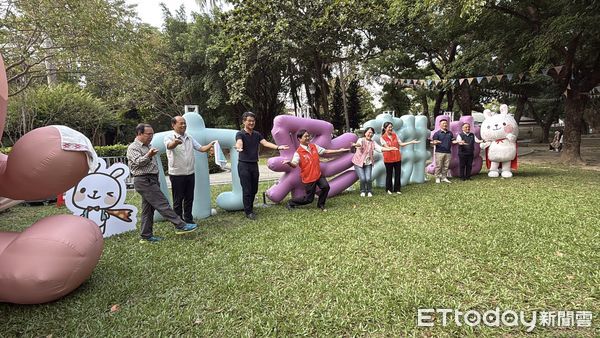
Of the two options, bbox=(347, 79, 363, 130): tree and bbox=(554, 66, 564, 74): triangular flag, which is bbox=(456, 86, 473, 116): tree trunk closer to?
bbox=(347, 79, 363, 130): tree

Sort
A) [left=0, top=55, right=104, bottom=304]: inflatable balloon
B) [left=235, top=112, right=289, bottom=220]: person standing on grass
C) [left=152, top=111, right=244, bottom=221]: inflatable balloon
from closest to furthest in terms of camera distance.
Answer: [left=0, top=55, right=104, bottom=304]: inflatable balloon < [left=235, top=112, right=289, bottom=220]: person standing on grass < [left=152, top=111, right=244, bottom=221]: inflatable balloon

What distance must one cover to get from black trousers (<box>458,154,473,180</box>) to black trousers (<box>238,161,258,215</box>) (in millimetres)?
5591

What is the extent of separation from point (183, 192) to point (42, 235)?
2254 mm

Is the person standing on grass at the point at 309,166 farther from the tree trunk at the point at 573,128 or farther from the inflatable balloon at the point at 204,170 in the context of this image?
the tree trunk at the point at 573,128

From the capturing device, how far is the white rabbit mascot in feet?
26.9

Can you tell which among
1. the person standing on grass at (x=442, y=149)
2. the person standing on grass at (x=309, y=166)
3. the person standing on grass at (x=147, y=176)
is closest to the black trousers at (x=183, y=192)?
the person standing on grass at (x=147, y=176)

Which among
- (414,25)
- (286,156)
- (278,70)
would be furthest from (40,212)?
(278,70)

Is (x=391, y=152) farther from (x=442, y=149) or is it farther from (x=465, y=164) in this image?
(x=465, y=164)

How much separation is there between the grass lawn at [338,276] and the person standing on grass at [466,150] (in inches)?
126

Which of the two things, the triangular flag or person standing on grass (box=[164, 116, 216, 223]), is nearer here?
person standing on grass (box=[164, 116, 216, 223])

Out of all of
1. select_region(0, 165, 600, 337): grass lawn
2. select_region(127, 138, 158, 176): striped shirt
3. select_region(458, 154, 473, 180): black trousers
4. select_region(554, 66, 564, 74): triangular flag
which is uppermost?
select_region(554, 66, 564, 74): triangular flag

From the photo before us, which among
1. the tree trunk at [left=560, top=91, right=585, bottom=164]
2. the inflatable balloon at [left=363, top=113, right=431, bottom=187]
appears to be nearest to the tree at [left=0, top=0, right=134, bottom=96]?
the inflatable balloon at [left=363, top=113, right=431, bottom=187]

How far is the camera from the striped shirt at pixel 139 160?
4.32 meters

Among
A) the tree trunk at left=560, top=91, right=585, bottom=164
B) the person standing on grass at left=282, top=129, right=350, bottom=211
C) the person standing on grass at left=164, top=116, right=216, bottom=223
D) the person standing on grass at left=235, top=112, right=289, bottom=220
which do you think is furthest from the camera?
the tree trunk at left=560, top=91, right=585, bottom=164
